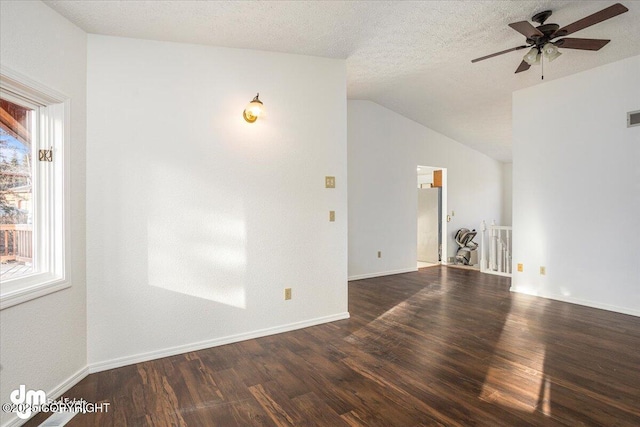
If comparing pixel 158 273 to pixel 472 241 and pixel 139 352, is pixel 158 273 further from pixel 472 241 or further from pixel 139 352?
pixel 472 241

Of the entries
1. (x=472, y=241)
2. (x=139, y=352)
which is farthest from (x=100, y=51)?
(x=472, y=241)

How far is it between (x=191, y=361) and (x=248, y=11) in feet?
9.57

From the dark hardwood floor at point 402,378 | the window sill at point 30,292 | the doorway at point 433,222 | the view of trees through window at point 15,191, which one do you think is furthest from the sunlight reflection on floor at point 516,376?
the doorway at point 433,222

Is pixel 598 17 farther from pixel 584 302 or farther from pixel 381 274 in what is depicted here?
pixel 381 274

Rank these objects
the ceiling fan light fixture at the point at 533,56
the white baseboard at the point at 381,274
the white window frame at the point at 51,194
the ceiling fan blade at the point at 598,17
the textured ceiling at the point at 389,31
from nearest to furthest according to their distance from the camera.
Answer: the white window frame at the point at 51,194
the ceiling fan blade at the point at 598,17
the textured ceiling at the point at 389,31
the ceiling fan light fixture at the point at 533,56
the white baseboard at the point at 381,274

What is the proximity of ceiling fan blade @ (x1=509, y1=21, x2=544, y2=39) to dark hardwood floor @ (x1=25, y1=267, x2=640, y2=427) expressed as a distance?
280cm

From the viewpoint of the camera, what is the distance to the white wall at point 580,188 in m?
3.73

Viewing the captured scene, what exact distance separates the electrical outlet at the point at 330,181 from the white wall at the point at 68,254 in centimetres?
222

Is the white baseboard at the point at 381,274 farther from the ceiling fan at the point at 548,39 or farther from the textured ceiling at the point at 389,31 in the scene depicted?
the ceiling fan at the point at 548,39

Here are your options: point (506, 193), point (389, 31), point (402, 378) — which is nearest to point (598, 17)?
point (389, 31)

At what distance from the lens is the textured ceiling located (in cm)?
248

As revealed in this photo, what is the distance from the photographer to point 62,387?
226 cm

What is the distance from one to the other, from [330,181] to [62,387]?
286 centimetres

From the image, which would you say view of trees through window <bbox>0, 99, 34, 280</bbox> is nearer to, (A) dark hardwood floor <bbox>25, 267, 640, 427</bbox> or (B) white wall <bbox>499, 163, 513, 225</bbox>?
(A) dark hardwood floor <bbox>25, 267, 640, 427</bbox>
